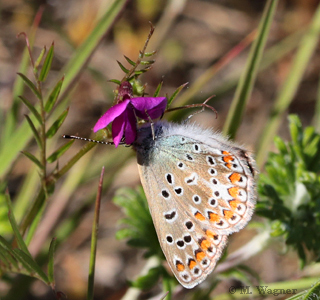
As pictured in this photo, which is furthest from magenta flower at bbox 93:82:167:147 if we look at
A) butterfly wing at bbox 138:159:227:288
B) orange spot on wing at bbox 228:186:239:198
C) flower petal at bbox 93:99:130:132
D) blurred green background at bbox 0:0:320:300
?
blurred green background at bbox 0:0:320:300

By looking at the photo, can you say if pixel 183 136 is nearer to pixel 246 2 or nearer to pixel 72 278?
pixel 72 278

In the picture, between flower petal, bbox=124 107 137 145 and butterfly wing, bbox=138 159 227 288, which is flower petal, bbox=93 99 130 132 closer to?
flower petal, bbox=124 107 137 145

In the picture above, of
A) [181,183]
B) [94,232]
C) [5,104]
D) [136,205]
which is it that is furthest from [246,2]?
[94,232]

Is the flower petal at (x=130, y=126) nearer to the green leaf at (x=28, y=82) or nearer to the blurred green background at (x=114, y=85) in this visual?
the green leaf at (x=28, y=82)

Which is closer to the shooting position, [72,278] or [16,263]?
[16,263]

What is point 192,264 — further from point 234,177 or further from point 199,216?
point 234,177

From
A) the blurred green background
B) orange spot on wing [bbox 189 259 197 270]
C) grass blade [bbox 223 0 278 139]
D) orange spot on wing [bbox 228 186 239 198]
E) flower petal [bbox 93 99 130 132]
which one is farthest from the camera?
the blurred green background

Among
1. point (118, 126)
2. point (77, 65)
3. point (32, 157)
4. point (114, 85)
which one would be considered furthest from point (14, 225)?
point (114, 85)
